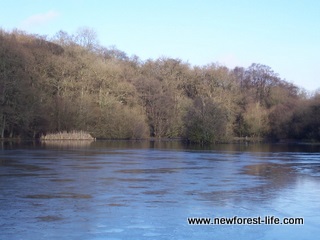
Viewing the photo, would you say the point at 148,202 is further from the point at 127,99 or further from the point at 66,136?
the point at 127,99

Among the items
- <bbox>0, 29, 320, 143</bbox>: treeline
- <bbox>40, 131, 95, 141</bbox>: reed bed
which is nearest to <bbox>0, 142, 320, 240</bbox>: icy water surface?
<bbox>0, 29, 320, 143</bbox>: treeline

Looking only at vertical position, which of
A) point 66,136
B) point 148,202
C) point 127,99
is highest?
point 127,99

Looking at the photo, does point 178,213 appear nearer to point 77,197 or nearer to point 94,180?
point 77,197

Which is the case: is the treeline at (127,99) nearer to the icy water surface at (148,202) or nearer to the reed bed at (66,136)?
Result: the reed bed at (66,136)

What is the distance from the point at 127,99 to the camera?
2311 inches

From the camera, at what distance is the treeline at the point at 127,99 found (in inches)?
1918

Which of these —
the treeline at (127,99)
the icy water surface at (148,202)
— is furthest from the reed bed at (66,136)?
the icy water surface at (148,202)

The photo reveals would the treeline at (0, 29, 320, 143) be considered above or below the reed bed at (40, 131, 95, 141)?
above

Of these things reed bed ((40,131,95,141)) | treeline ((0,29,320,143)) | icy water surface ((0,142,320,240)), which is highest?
treeline ((0,29,320,143))

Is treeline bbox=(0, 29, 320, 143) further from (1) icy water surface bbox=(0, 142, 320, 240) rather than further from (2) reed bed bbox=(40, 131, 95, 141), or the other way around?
(1) icy water surface bbox=(0, 142, 320, 240)

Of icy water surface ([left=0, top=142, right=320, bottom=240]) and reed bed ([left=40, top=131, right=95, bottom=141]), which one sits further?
reed bed ([left=40, top=131, right=95, bottom=141])

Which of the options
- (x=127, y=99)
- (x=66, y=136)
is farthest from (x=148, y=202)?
(x=127, y=99)

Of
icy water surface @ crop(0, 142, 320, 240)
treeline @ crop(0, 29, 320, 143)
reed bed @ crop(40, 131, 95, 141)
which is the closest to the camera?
icy water surface @ crop(0, 142, 320, 240)

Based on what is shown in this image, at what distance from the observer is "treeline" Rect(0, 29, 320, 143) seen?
4872 centimetres
